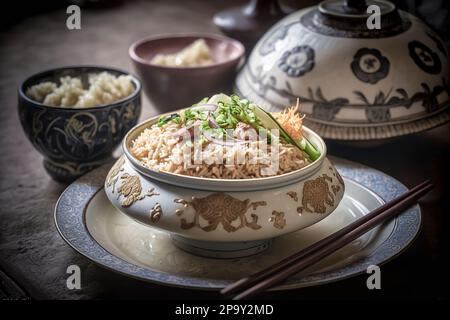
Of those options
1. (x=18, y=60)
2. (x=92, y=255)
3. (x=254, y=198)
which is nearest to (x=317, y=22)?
(x=254, y=198)

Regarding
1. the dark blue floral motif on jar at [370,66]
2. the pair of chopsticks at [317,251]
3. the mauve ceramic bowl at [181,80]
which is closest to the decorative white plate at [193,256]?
the pair of chopsticks at [317,251]

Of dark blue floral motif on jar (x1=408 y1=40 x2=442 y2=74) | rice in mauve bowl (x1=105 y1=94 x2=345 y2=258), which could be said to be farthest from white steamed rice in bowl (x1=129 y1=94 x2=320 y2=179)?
dark blue floral motif on jar (x1=408 y1=40 x2=442 y2=74)

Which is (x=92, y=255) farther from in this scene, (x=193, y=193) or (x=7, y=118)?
(x=7, y=118)

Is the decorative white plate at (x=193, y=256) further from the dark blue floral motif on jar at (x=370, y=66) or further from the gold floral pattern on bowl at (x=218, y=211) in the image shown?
the dark blue floral motif on jar at (x=370, y=66)

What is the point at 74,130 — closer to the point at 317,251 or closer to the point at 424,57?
the point at 317,251

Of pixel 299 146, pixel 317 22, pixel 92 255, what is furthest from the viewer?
pixel 317 22

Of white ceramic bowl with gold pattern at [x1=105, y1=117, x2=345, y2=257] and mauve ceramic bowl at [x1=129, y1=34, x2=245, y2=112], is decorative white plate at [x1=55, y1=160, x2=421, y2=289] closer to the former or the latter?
white ceramic bowl with gold pattern at [x1=105, y1=117, x2=345, y2=257]
